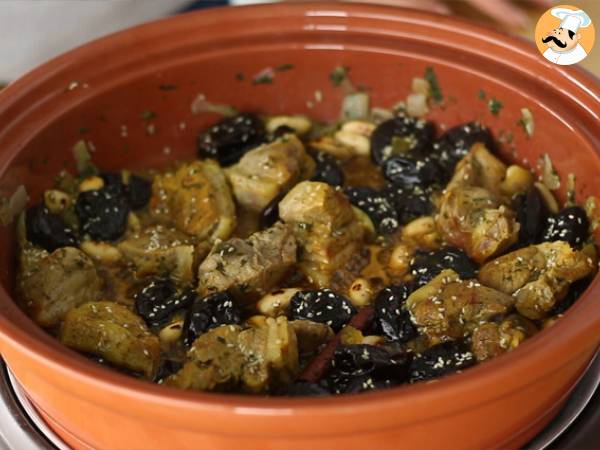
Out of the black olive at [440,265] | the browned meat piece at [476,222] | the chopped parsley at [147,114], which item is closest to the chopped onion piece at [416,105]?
the browned meat piece at [476,222]

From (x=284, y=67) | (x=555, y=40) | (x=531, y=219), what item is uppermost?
(x=555, y=40)

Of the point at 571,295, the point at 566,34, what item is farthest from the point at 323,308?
the point at 566,34

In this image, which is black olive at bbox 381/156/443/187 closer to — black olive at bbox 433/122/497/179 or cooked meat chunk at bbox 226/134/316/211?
black olive at bbox 433/122/497/179

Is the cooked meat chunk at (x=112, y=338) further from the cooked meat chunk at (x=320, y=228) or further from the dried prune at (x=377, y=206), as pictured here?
the dried prune at (x=377, y=206)

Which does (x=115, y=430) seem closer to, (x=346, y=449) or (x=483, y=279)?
(x=346, y=449)

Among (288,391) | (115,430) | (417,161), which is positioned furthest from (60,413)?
(417,161)

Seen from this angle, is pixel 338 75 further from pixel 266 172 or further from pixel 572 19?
pixel 572 19
